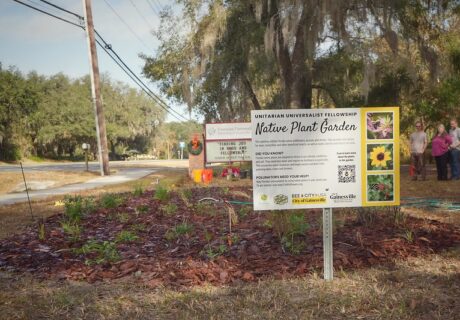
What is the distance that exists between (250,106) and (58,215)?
1759 centimetres

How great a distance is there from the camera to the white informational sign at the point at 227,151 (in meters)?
16.1

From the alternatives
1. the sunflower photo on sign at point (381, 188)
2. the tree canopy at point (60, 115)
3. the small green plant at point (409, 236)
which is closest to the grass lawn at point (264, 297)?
the small green plant at point (409, 236)

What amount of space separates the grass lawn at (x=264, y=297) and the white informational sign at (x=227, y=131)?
11.9 metres

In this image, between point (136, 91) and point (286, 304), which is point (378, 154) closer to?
point (286, 304)

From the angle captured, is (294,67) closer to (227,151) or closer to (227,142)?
(227,142)

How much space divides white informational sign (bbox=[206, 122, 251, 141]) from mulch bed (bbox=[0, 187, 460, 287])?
9.41m

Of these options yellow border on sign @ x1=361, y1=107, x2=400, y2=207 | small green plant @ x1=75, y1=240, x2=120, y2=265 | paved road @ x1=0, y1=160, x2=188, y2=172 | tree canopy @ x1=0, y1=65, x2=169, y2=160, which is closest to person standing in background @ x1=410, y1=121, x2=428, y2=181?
yellow border on sign @ x1=361, y1=107, x2=400, y2=207

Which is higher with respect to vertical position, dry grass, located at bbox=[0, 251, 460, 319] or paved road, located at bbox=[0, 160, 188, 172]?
paved road, located at bbox=[0, 160, 188, 172]

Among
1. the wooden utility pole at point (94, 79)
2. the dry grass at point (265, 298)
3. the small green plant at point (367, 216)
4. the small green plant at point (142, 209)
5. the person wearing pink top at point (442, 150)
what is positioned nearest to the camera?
the dry grass at point (265, 298)

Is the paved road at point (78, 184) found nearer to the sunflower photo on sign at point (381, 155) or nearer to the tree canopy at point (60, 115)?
the sunflower photo on sign at point (381, 155)

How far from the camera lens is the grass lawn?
10.8 ft

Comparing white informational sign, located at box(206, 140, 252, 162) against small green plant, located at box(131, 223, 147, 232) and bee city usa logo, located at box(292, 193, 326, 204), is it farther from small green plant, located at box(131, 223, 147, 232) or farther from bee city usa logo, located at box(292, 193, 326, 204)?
bee city usa logo, located at box(292, 193, 326, 204)

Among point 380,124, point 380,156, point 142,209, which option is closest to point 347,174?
point 380,156

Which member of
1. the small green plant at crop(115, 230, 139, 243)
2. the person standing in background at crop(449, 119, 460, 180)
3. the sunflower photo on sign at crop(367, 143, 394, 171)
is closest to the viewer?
the sunflower photo on sign at crop(367, 143, 394, 171)
